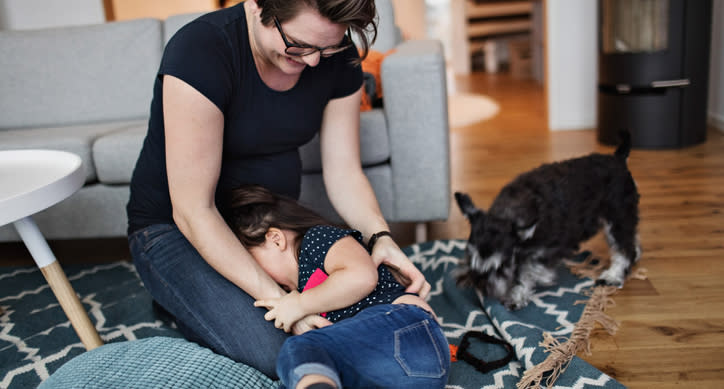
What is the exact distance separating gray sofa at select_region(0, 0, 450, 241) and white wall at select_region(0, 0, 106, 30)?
1183 mm

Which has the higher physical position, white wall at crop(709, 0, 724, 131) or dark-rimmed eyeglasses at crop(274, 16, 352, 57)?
dark-rimmed eyeglasses at crop(274, 16, 352, 57)

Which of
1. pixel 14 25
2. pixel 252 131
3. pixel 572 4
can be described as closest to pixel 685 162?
pixel 572 4

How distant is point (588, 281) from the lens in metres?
1.63

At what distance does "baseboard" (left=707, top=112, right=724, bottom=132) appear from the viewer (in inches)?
129

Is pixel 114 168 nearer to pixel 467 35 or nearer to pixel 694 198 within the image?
pixel 694 198

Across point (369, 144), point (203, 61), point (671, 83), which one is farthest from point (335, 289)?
point (671, 83)

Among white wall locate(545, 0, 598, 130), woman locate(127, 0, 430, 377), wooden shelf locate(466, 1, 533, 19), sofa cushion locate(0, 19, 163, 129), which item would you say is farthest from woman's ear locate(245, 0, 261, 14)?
wooden shelf locate(466, 1, 533, 19)

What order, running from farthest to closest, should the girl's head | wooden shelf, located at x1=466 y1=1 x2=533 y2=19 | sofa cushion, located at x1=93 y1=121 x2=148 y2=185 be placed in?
wooden shelf, located at x1=466 y1=1 x2=533 y2=19, sofa cushion, located at x1=93 y1=121 x2=148 y2=185, the girl's head

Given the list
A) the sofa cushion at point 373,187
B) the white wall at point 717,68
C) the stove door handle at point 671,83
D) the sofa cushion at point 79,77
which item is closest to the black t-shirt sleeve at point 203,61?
the sofa cushion at point 373,187

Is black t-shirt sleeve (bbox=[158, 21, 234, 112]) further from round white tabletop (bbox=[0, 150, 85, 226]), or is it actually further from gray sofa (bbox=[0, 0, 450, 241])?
gray sofa (bbox=[0, 0, 450, 241])

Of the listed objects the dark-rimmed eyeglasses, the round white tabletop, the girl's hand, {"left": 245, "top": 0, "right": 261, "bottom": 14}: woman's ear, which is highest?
{"left": 245, "top": 0, "right": 261, "bottom": 14}: woman's ear

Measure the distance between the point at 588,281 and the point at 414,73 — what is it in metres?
0.84

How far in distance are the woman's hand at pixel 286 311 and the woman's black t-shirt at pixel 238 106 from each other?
1.00 ft

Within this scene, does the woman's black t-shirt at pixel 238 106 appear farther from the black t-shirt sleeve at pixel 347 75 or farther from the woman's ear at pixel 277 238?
the woman's ear at pixel 277 238
